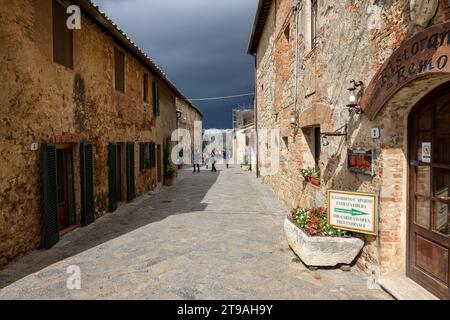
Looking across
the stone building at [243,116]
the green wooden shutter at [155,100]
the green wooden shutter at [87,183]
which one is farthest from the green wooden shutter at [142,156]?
the stone building at [243,116]

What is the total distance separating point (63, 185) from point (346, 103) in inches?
244

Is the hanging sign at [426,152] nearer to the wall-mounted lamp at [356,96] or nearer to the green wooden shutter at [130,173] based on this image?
the wall-mounted lamp at [356,96]

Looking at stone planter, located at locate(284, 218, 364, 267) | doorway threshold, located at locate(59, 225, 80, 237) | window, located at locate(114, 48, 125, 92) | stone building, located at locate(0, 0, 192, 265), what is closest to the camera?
stone planter, located at locate(284, 218, 364, 267)

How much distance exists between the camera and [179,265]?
4.96 metres

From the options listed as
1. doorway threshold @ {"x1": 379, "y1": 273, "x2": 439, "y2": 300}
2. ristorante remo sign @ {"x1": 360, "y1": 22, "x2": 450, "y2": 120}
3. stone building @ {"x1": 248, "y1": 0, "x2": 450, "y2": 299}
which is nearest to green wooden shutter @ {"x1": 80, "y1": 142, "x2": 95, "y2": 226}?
stone building @ {"x1": 248, "y1": 0, "x2": 450, "y2": 299}

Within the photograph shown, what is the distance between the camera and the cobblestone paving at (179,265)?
4.06 m

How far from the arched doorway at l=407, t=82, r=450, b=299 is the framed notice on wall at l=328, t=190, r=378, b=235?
1.50 ft

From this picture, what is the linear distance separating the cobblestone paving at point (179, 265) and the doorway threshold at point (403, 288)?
0.13 meters

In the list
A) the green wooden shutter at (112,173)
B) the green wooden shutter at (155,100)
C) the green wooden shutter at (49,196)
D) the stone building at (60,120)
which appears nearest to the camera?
the stone building at (60,120)

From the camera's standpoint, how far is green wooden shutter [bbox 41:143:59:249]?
5824mm

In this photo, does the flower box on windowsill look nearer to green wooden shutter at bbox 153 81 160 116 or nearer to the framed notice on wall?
the framed notice on wall

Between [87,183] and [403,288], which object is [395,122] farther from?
[87,183]

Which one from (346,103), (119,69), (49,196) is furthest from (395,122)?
(119,69)
